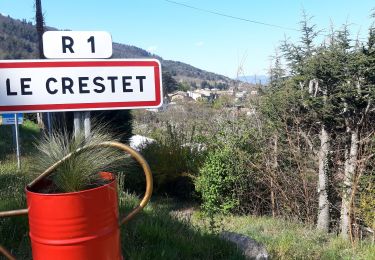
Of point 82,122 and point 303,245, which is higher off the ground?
point 82,122

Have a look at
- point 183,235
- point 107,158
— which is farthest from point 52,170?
point 183,235

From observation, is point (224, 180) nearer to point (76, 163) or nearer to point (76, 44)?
point (76, 44)

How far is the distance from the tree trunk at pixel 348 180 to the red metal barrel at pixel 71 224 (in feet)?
16.7

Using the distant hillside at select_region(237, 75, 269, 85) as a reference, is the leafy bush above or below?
below

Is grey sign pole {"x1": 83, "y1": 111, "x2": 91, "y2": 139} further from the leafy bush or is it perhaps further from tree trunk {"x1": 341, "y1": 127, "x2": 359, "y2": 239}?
the leafy bush

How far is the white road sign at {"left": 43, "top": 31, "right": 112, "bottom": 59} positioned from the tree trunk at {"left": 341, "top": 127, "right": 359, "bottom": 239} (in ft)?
15.9

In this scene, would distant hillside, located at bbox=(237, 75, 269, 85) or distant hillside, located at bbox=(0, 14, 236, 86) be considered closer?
distant hillside, located at bbox=(237, 75, 269, 85)

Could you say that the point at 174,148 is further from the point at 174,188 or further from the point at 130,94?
the point at 130,94

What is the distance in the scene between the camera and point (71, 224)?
1774mm

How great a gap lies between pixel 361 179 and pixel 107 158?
16.1 feet

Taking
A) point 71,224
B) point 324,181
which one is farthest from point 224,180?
point 71,224

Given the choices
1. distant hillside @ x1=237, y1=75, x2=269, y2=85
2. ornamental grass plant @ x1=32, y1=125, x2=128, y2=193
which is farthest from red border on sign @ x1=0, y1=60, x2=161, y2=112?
distant hillside @ x1=237, y1=75, x2=269, y2=85

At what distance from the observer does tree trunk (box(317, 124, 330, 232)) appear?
21.7 ft

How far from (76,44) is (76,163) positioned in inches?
39.7
